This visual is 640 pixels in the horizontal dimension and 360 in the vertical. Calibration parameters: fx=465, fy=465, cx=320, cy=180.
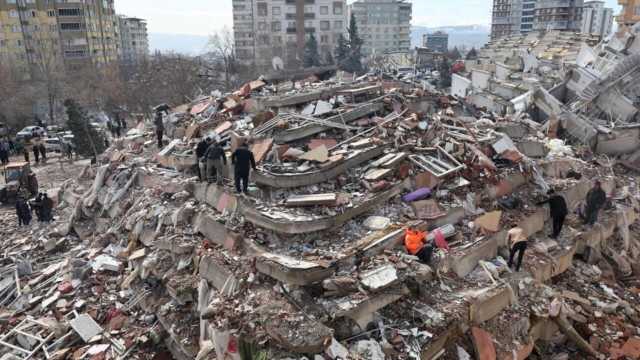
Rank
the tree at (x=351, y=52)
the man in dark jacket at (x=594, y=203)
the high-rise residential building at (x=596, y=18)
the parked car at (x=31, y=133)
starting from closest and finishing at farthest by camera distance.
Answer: the man in dark jacket at (x=594, y=203) < the parked car at (x=31, y=133) < the tree at (x=351, y=52) < the high-rise residential building at (x=596, y=18)

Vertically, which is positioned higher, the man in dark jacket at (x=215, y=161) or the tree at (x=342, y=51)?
the tree at (x=342, y=51)

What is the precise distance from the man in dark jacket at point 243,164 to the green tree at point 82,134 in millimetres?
14106

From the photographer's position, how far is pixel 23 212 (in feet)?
41.3

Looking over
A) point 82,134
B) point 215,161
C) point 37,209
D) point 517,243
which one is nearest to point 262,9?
point 82,134

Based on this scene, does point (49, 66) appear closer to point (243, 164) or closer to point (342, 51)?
point (342, 51)

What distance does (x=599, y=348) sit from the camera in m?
7.35

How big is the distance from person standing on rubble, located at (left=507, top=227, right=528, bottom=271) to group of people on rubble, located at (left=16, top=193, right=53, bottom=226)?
460 inches

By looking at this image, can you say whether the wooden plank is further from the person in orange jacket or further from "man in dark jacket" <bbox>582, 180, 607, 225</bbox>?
"man in dark jacket" <bbox>582, 180, 607, 225</bbox>

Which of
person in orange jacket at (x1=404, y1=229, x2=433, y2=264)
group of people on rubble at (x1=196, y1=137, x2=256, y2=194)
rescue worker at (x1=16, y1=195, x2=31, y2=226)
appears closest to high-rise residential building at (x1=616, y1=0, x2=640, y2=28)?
person in orange jacket at (x1=404, y1=229, x2=433, y2=264)

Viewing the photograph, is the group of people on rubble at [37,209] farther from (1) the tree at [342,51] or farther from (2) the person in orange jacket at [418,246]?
(1) the tree at [342,51]

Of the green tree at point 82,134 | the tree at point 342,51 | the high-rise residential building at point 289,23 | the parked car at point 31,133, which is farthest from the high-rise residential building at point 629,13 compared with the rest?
the parked car at point 31,133

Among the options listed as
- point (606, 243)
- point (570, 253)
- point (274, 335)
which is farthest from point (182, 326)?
point (606, 243)

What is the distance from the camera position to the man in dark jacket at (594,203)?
9.53 meters

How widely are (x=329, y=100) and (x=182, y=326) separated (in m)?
7.18
